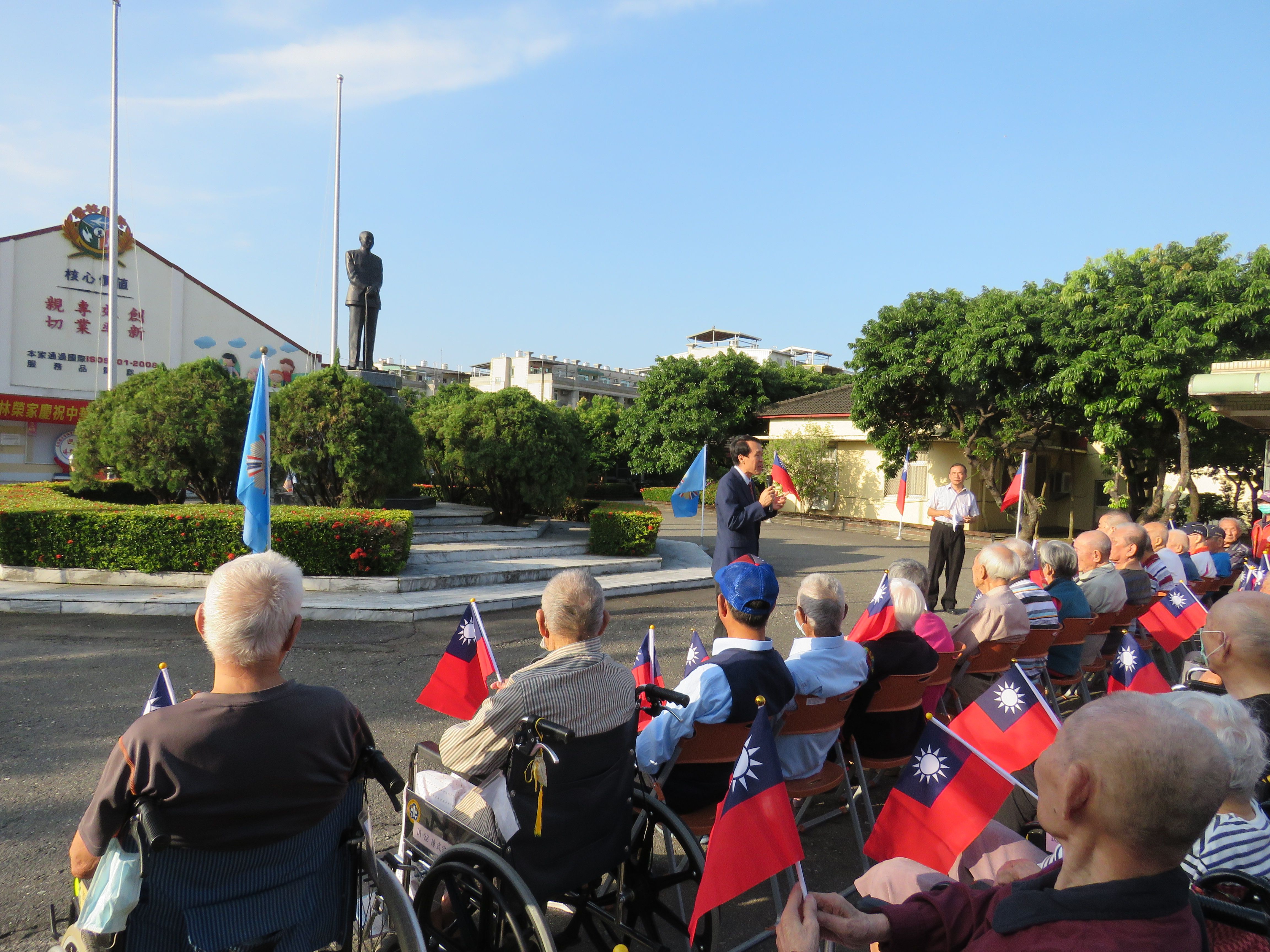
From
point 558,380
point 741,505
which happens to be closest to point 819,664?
point 741,505

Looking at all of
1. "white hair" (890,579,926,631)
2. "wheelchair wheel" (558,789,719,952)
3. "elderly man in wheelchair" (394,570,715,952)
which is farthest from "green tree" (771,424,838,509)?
"elderly man in wheelchair" (394,570,715,952)

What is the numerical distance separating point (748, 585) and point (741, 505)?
277 cm

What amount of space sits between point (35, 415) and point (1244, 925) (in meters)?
31.7

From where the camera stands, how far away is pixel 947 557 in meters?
9.39

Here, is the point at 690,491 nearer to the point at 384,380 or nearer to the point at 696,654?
the point at 696,654

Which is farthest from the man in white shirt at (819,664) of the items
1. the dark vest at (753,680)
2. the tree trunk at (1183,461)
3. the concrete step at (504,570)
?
the tree trunk at (1183,461)

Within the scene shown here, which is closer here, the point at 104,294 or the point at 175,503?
the point at 175,503

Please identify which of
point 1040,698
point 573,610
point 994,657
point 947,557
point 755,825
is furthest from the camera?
point 947,557

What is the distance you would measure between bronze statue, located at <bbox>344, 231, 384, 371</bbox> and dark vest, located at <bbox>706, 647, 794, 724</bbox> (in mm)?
14790

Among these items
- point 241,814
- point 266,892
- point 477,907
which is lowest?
point 477,907

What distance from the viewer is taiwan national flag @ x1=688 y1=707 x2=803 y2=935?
2215mm

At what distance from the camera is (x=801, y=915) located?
5.41 ft

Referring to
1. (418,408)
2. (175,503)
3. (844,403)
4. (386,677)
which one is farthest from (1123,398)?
(175,503)

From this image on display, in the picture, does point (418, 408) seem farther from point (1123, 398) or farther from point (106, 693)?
point (1123, 398)
